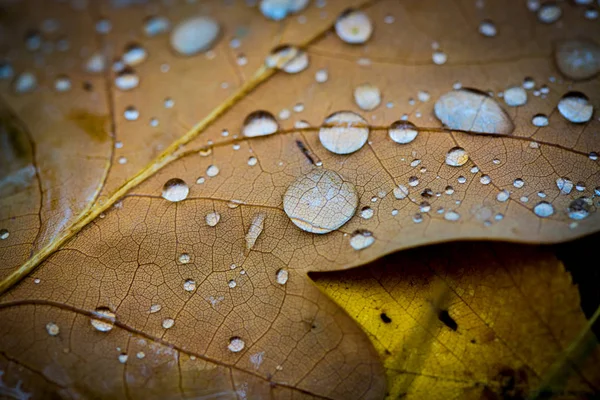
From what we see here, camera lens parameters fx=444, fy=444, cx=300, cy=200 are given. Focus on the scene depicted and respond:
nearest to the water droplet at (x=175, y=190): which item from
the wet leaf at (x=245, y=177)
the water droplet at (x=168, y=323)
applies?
the wet leaf at (x=245, y=177)

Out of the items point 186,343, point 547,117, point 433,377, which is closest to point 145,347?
point 186,343

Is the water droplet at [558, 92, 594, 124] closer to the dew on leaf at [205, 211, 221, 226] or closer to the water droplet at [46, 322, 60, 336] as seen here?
the dew on leaf at [205, 211, 221, 226]

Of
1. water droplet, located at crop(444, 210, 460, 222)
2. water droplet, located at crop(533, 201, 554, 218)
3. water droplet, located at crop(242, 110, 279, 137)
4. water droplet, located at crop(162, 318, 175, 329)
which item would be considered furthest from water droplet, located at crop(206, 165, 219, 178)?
water droplet, located at crop(533, 201, 554, 218)

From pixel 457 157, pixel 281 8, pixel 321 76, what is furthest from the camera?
pixel 281 8

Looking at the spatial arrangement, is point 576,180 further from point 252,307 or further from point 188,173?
point 188,173

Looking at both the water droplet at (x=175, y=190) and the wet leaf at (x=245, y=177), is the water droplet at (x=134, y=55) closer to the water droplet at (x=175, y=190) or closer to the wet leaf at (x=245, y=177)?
the wet leaf at (x=245, y=177)

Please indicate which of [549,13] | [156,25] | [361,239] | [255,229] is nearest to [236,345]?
[255,229]

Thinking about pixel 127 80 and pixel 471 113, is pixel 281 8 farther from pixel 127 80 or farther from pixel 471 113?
pixel 471 113
